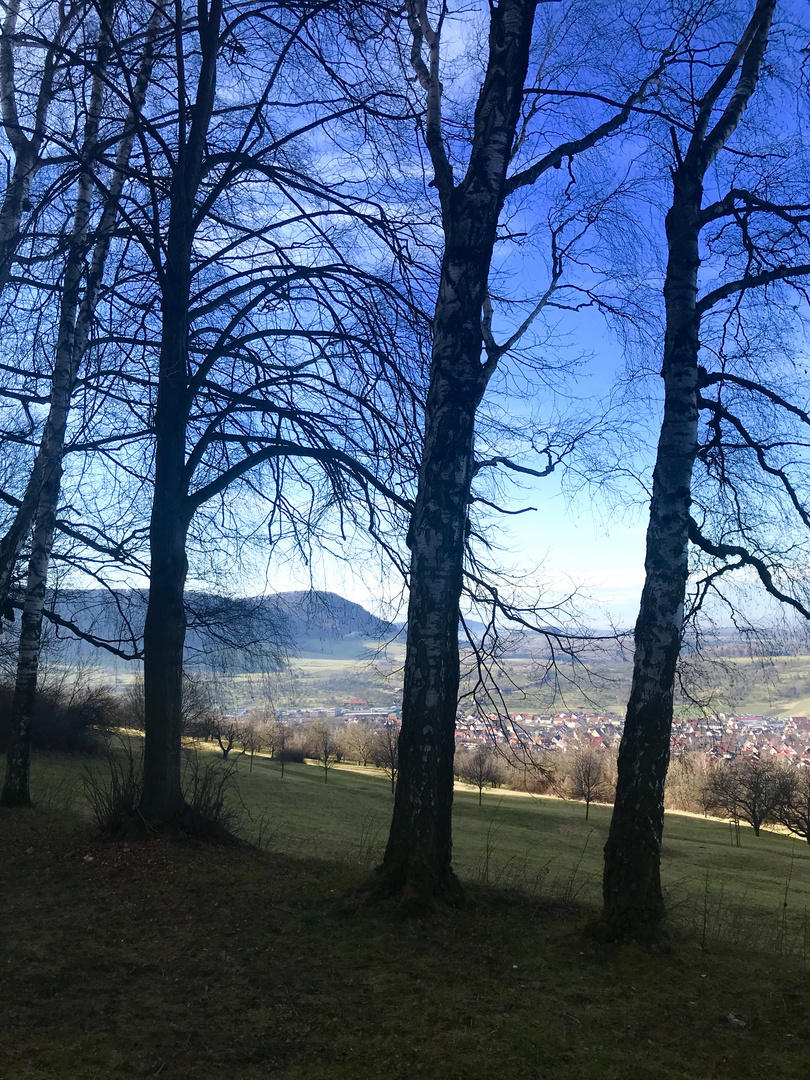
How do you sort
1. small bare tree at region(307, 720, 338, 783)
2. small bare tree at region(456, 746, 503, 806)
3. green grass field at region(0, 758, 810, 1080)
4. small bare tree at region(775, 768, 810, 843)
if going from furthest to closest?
small bare tree at region(307, 720, 338, 783) < small bare tree at region(456, 746, 503, 806) < small bare tree at region(775, 768, 810, 843) < green grass field at region(0, 758, 810, 1080)

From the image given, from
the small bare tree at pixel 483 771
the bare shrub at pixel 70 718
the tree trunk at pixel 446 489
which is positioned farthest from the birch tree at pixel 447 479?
the small bare tree at pixel 483 771

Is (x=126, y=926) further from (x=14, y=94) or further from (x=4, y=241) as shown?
(x=14, y=94)

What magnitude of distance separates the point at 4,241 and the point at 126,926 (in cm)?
762

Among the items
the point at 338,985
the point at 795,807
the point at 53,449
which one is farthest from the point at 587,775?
the point at 338,985

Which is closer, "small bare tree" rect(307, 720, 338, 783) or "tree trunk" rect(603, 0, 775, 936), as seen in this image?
"tree trunk" rect(603, 0, 775, 936)

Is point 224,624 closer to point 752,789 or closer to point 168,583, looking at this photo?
point 168,583

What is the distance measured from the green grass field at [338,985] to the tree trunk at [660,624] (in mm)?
355

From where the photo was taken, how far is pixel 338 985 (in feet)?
12.8

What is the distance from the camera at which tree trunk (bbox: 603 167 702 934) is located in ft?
15.5

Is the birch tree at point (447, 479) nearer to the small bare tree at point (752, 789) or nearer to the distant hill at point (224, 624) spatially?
the distant hill at point (224, 624)

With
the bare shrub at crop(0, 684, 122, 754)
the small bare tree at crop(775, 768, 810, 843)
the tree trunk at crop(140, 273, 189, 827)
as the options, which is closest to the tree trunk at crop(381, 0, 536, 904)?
the tree trunk at crop(140, 273, 189, 827)

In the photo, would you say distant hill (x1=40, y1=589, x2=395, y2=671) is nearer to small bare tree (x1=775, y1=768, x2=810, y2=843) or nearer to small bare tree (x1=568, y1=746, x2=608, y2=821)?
small bare tree (x1=775, y1=768, x2=810, y2=843)

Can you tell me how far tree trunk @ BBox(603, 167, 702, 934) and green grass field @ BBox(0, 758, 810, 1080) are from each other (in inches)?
14.0

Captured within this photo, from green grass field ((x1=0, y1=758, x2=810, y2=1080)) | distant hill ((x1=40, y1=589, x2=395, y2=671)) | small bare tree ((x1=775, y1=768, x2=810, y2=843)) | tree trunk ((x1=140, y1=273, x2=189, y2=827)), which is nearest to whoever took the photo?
green grass field ((x1=0, y1=758, x2=810, y2=1080))
